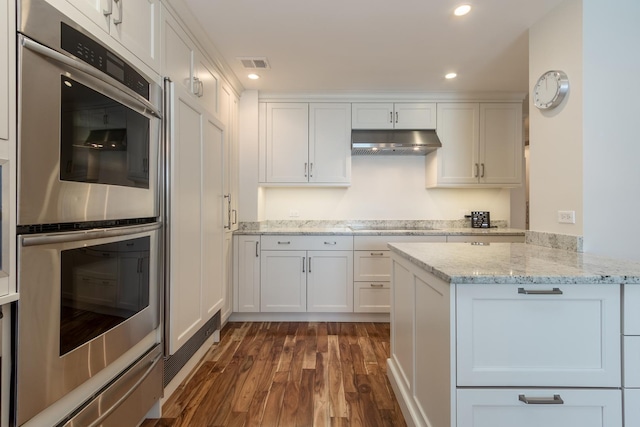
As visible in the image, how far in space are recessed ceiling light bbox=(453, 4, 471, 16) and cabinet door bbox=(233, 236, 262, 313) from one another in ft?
7.82

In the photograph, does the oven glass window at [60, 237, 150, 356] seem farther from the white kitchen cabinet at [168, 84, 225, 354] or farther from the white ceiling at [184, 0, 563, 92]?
the white ceiling at [184, 0, 563, 92]

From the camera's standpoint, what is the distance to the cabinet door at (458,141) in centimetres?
325

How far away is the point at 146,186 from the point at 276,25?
1397mm

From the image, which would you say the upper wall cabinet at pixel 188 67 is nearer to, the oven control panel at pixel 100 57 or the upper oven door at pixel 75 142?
the oven control panel at pixel 100 57

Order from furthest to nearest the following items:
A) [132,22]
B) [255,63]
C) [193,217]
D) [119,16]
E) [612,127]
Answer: [255,63] → [193,217] → [612,127] → [132,22] → [119,16]

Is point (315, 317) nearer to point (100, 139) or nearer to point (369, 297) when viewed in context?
point (369, 297)

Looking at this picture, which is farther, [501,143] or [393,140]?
[501,143]

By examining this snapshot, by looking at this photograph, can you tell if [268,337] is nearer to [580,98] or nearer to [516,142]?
[580,98]

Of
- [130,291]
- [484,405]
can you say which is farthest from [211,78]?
[484,405]

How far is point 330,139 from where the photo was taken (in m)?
3.25

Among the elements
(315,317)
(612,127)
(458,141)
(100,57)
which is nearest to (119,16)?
(100,57)

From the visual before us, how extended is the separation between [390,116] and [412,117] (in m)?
0.24

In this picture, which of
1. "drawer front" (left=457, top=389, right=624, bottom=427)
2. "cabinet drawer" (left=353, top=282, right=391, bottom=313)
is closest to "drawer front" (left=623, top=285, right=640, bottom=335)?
"drawer front" (left=457, top=389, right=624, bottom=427)

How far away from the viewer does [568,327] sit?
40.4 inches
